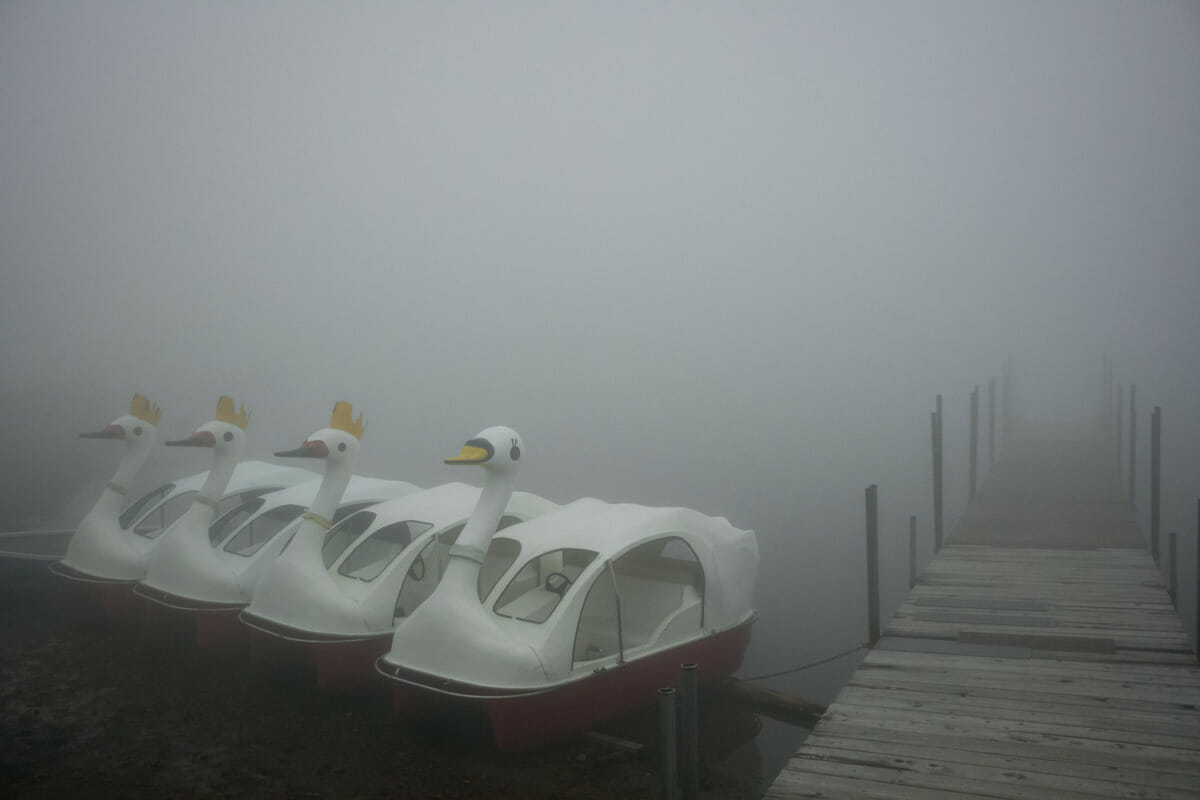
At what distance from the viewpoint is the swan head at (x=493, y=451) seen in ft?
25.2

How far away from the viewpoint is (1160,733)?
535 cm

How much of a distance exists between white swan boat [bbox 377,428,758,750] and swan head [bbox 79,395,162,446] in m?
5.67

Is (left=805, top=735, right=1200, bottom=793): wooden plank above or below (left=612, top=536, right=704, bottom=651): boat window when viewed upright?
above

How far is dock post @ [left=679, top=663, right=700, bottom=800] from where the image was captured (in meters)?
4.62

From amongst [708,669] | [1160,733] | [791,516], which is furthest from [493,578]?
[791,516]

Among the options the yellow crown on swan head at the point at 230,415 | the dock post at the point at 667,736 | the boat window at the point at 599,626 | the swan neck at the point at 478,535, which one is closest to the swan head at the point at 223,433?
the yellow crown on swan head at the point at 230,415

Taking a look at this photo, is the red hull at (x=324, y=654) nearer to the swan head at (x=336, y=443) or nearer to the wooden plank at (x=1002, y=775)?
the swan head at (x=336, y=443)

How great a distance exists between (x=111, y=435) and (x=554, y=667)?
745cm

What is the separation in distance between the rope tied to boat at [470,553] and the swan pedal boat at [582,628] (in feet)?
1.41

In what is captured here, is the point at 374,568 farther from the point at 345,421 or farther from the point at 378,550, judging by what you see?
the point at 345,421

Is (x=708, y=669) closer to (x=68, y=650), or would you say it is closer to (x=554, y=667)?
(x=554, y=667)

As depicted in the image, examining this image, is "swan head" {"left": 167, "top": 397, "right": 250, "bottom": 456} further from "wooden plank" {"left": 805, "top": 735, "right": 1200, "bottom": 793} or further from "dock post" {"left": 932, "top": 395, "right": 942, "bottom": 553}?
"dock post" {"left": 932, "top": 395, "right": 942, "bottom": 553}

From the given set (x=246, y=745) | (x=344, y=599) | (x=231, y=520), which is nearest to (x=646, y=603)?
(x=344, y=599)

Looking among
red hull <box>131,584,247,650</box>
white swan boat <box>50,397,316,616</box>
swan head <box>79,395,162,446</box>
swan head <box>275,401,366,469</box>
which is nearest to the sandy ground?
red hull <box>131,584,247,650</box>
